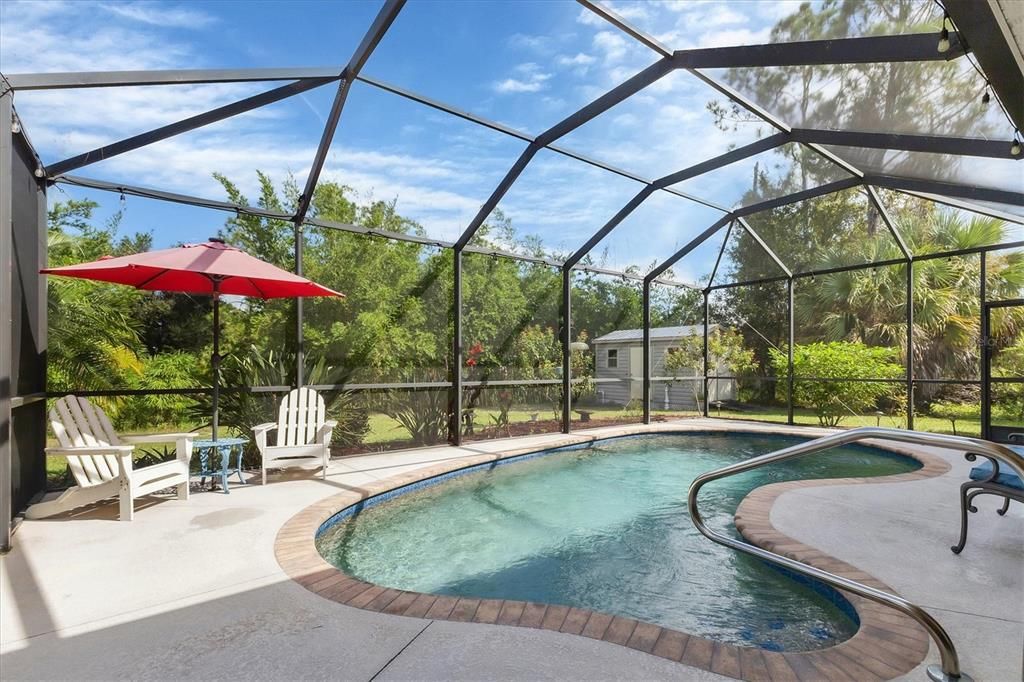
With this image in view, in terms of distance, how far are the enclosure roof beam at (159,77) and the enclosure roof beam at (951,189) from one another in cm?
728

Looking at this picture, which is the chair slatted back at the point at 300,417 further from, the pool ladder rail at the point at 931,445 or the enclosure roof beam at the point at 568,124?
the pool ladder rail at the point at 931,445

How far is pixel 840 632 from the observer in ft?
8.93

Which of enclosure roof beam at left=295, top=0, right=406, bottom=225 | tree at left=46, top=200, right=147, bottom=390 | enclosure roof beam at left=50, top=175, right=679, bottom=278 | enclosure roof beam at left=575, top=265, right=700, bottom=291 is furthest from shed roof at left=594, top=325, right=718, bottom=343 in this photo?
tree at left=46, top=200, right=147, bottom=390

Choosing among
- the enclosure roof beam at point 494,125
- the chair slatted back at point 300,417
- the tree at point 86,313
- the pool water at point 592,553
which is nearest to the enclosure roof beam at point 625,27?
the enclosure roof beam at point 494,125

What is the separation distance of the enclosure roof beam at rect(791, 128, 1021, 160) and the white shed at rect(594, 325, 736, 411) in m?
6.15

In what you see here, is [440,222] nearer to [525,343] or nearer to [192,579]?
[525,343]

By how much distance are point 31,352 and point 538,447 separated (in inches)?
225

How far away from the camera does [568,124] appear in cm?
580

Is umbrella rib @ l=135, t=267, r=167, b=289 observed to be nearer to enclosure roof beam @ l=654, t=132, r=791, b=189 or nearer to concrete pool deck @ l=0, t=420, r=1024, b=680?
concrete pool deck @ l=0, t=420, r=1024, b=680

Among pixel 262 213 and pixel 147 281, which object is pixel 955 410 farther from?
pixel 147 281

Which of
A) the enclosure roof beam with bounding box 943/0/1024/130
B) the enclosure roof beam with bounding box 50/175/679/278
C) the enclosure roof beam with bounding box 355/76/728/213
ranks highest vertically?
the enclosure roof beam with bounding box 355/76/728/213

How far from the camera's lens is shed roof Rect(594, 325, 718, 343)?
11858mm

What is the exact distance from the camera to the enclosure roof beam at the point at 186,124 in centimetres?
457

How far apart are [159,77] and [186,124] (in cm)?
68
